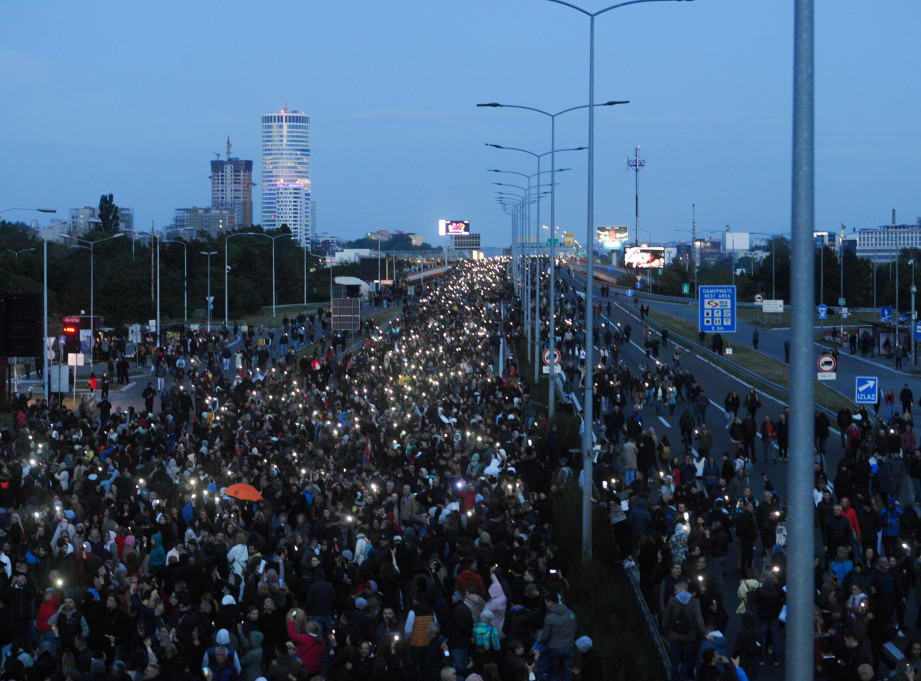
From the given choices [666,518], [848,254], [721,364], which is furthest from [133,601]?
[848,254]

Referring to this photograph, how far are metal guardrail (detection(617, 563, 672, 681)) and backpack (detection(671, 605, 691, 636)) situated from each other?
0.36 meters

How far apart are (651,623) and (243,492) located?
7.40 metres

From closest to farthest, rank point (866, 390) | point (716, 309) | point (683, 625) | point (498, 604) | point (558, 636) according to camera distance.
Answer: point (558, 636)
point (683, 625)
point (498, 604)
point (866, 390)
point (716, 309)

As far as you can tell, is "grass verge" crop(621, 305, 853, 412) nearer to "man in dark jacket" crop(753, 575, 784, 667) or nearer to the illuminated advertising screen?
"man in dark jacket" crop(753, 575, 784, 667)

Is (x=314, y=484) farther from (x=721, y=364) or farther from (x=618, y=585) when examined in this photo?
(x=721, y=364)

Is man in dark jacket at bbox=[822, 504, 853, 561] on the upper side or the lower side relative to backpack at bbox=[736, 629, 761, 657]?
upper

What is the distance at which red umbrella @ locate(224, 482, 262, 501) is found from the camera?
63.4 ft

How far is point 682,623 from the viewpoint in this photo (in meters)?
13.2

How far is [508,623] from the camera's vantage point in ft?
46.6

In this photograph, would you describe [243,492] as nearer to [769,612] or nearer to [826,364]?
[769,612]

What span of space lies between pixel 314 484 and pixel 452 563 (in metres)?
5.49

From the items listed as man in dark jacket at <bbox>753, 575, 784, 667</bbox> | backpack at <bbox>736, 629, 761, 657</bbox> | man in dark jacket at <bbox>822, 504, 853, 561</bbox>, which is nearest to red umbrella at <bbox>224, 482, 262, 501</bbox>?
man in dark jacket at <bbox>753, 575, 784, 667</bbox>

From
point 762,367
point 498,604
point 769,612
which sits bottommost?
point 769,612

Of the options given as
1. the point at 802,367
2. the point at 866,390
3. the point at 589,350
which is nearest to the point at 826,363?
the point at 866,390
